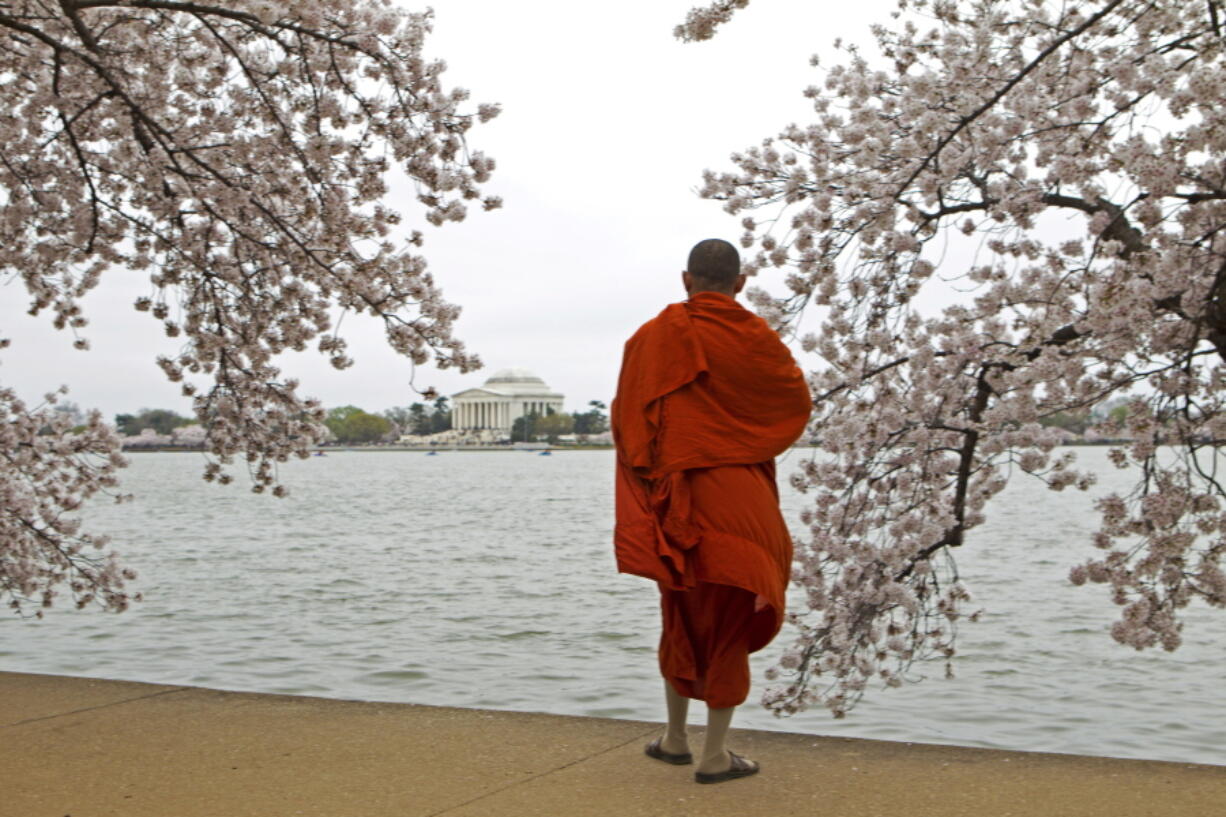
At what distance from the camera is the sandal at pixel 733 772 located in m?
4.56

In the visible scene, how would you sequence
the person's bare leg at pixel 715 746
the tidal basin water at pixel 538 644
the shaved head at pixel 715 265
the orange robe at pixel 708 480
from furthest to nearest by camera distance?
the tidal basin water at pixel 538 644, the shaved head at pixel 715 265, the person's bare leg at pixel 715 746, the orange robe at pixel 708 480

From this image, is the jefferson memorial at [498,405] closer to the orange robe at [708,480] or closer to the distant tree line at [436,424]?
the distant tree line at [436,424]

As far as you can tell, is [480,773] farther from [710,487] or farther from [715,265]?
[715,265]

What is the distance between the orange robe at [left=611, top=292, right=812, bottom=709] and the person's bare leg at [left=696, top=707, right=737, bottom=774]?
0.20ft

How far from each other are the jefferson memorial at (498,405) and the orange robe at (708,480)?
160m

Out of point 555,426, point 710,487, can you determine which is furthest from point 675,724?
point 555,426

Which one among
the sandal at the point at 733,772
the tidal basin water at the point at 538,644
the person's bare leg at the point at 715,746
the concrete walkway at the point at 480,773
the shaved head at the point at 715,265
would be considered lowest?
the tidal basin water at the point at 538,644

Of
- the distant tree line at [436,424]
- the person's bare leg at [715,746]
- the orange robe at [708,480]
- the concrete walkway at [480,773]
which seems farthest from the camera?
the distant tree line at [436,424]

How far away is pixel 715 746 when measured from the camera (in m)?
4.58

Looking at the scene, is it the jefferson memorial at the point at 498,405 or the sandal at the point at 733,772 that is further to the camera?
the jefferson memorial at the point at 498,405

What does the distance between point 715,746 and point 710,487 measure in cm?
94

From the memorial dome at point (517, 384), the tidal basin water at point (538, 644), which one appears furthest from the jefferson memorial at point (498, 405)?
the tidal basin water at point (538, 644)

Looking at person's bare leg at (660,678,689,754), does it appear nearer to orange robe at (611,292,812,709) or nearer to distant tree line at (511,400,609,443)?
orange robe at (611,292,812,709)

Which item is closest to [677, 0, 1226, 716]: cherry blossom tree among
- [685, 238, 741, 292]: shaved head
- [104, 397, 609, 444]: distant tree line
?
[685, 238, 741, 292]: shaved head
